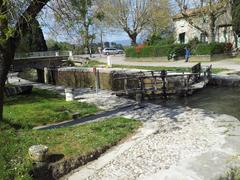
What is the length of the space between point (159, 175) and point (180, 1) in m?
33.5

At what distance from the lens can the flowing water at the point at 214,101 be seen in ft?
62.3

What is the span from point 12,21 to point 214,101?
41.7 ft

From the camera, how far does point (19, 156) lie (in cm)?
1000

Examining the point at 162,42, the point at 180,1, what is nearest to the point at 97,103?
the point at 180,1

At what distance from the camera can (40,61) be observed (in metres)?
48.6

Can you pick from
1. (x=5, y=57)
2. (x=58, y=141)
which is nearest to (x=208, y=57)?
(x=5, y=57)

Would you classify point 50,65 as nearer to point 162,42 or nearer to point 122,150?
point 162,42

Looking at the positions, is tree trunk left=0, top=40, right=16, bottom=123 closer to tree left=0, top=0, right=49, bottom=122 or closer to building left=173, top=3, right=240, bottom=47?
tree left=0, top=0, right=49, bottom=122

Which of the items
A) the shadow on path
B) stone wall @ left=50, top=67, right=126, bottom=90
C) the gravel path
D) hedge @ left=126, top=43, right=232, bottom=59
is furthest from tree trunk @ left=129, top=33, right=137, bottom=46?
the gravel path

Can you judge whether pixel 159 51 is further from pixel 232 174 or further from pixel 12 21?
pixel 232 174

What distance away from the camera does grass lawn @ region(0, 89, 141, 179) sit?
9.65m

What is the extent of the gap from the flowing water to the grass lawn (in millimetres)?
5616

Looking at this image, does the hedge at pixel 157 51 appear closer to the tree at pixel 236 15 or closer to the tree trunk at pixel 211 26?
the tree trunk at pixel 211 26

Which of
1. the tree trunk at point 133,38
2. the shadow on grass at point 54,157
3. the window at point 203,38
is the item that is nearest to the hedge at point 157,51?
the window at point 203,38
